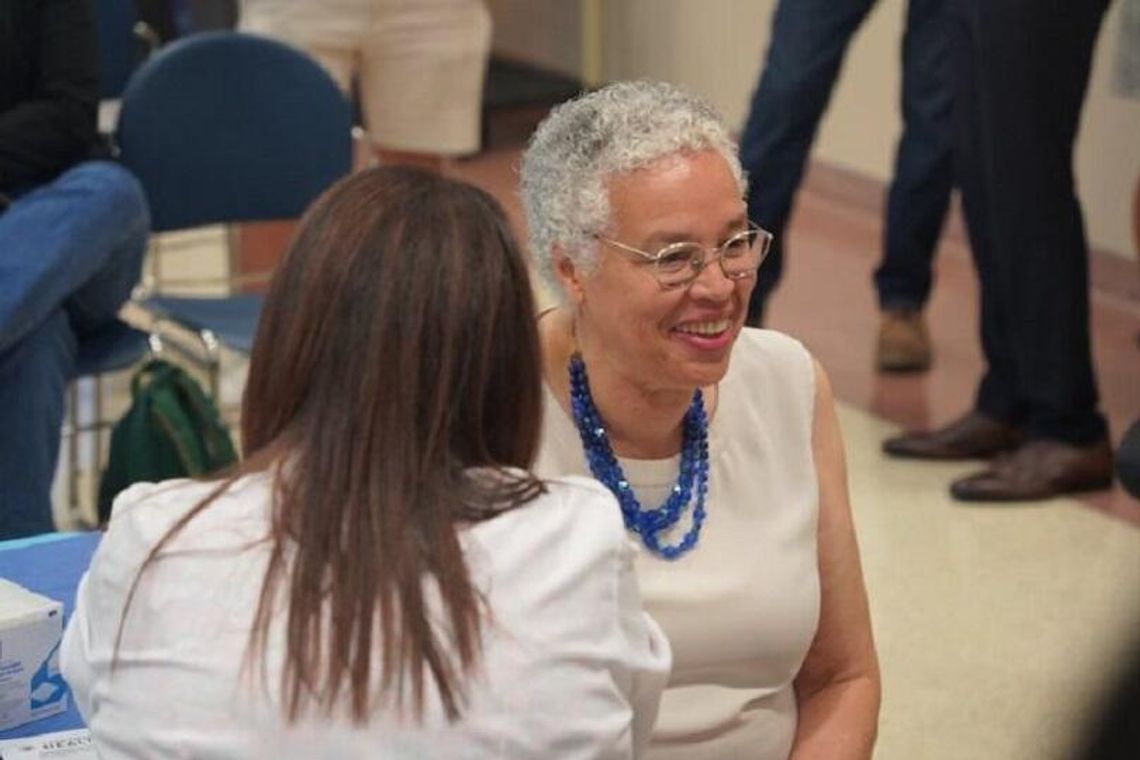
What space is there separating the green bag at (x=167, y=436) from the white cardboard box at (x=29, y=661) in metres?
1.53

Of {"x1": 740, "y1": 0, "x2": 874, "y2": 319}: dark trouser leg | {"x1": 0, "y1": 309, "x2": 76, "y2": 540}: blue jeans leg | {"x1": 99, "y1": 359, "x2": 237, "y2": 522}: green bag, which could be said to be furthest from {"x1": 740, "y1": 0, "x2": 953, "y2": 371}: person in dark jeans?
{"x1": 0, "y1": 309, "x2": 76, "y2": 540}: blue jeans leg

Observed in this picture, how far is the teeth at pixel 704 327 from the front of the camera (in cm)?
205

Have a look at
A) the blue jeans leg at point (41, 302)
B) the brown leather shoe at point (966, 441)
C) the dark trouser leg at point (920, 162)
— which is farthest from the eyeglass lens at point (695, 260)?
the dark trouser leg at point (920, 162)

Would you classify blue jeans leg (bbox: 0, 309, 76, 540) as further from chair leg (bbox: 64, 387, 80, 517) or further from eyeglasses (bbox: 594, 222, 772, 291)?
eyeglasses (bbox: 594, 222, 772, 291)

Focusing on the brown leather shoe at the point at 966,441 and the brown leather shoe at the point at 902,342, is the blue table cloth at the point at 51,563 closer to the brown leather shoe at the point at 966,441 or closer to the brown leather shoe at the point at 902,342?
the brown leather shoe at the point at 966,441

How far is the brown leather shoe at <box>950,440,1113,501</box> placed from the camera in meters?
4.09

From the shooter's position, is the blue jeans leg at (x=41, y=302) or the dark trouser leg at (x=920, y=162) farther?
the dark trouser leg at (x=920, y=162)

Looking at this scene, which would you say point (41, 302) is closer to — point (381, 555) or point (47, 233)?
point (47, 233)

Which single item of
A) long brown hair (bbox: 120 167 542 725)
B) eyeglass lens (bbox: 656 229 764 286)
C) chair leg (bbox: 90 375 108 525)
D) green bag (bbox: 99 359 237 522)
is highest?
long brown hair (bbox: 120 167 542 725)

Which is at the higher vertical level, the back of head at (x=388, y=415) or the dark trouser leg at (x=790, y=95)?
the back of head at (x=388, y=415)

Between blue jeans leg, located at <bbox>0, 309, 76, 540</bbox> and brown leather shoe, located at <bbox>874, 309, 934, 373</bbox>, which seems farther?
brown leather shoe, located at <bbox>874, 309, 934, 373</bbox>

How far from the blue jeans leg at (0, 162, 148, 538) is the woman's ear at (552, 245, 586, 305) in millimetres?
1385

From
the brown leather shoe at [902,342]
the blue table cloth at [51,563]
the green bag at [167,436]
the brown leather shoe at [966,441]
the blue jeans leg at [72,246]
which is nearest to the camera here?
the blue table cloth at [51,563]

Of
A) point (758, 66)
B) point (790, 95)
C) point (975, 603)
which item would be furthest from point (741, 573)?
point (758, 66)
